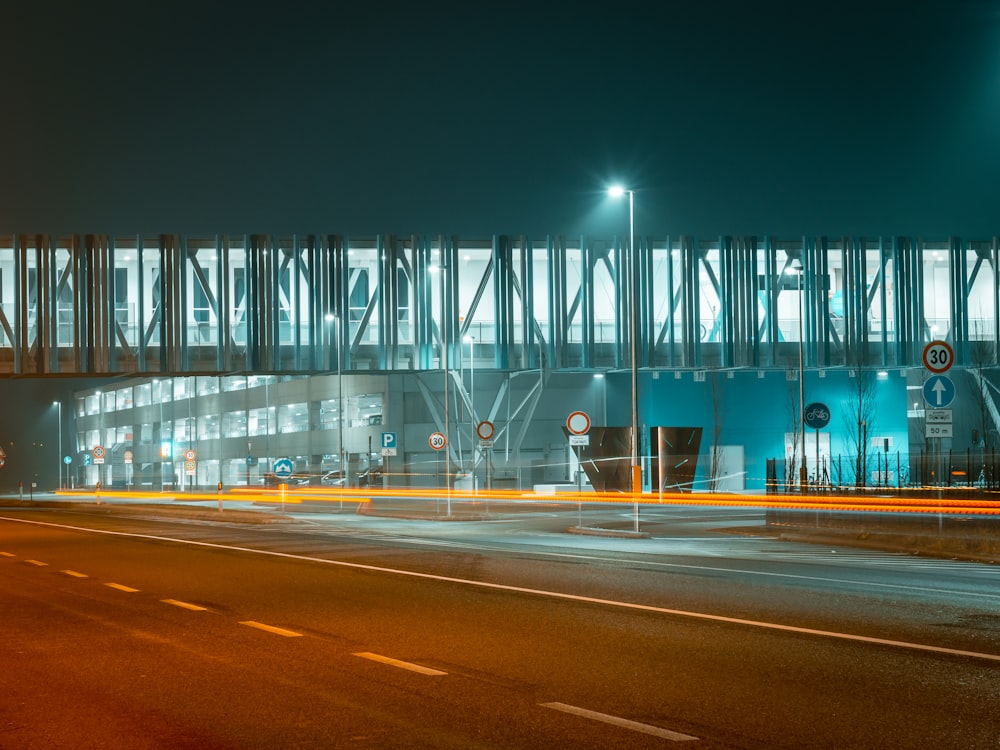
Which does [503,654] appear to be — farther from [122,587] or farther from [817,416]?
[817,416]

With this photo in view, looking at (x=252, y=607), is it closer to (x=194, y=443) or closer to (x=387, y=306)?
(x=387, y=306)

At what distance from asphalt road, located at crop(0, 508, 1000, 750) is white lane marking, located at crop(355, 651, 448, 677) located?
4 cm

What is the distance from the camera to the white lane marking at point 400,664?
32.7 ft

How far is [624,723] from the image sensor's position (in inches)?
309

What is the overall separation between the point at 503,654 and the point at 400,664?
102 centimetres

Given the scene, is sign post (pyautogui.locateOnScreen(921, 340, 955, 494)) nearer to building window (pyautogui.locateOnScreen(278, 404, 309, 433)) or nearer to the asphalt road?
the asphalt road

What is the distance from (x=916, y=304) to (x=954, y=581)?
49.7 m

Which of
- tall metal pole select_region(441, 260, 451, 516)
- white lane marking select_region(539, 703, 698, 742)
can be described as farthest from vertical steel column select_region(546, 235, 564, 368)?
white lane marking select_region(539, 703, 698, 742)

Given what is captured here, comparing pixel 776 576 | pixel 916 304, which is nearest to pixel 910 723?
pixel 776 576

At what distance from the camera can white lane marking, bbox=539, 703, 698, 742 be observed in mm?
7449

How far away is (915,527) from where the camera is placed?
24.6 metres

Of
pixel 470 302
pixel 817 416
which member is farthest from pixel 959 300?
pixel 817 416

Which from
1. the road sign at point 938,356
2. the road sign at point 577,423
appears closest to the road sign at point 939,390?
the road sign at point 938,356

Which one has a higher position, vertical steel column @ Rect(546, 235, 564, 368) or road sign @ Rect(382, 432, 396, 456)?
vertical steel column @ Rect(546, 235, 564, 368)
